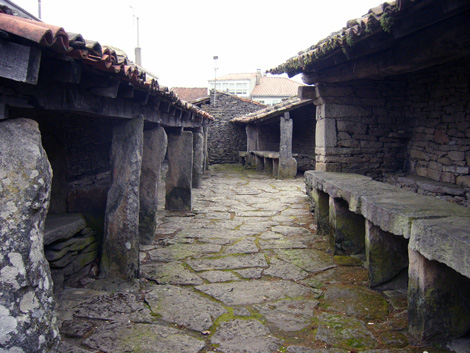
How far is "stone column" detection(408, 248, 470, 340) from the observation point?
2824 mm

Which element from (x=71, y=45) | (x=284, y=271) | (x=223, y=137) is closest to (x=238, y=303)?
(x=284, y=271)

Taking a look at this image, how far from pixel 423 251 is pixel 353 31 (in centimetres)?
275

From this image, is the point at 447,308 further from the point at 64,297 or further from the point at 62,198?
the point at 62,198

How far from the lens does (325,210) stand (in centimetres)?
603

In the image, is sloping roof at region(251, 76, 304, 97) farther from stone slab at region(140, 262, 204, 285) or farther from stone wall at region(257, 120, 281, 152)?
stone slab at region(140, 262, 204, 285)

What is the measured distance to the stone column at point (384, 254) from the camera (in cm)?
386

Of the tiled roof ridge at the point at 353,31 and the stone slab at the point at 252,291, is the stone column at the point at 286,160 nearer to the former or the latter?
the tiled roof ridge at the point at 353,31

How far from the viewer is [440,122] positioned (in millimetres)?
6004

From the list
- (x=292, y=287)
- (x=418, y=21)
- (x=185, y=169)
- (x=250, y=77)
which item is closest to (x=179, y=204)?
(x=185, y=169)

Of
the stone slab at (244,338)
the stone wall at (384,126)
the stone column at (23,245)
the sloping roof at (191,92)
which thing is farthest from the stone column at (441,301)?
the sloping roof at (191,92)

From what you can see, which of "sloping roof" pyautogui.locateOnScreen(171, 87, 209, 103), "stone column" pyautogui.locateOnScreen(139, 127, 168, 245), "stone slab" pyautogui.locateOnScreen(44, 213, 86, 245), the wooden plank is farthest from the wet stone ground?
"sloping roof" pyautogui.locateOnScreen(171, 87, 209, 103)

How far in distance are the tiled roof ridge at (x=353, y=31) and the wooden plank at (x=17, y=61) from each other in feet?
9.55

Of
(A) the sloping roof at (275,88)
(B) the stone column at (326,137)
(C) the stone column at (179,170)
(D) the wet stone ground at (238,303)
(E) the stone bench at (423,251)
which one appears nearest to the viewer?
(E) the stone bench at (423,251)

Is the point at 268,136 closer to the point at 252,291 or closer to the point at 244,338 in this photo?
the point at 252,291
